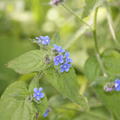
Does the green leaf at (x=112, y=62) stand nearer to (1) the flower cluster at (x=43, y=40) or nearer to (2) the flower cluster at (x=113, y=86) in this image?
(2) the flower cluster at (x=113, y=86)

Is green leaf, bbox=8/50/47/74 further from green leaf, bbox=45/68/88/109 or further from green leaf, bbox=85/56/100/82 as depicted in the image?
green leaf, bbox=85/56/100/82

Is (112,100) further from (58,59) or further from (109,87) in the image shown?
(58,59)

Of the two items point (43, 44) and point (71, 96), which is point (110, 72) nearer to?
point (71, 96)

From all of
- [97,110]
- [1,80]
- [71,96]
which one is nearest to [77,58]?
[97,110]

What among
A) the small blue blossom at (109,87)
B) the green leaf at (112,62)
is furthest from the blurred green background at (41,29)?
the small blue blossom at (109,87)

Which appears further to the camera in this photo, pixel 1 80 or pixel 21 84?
pixel 1 80

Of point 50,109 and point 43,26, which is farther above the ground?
point 43,26
